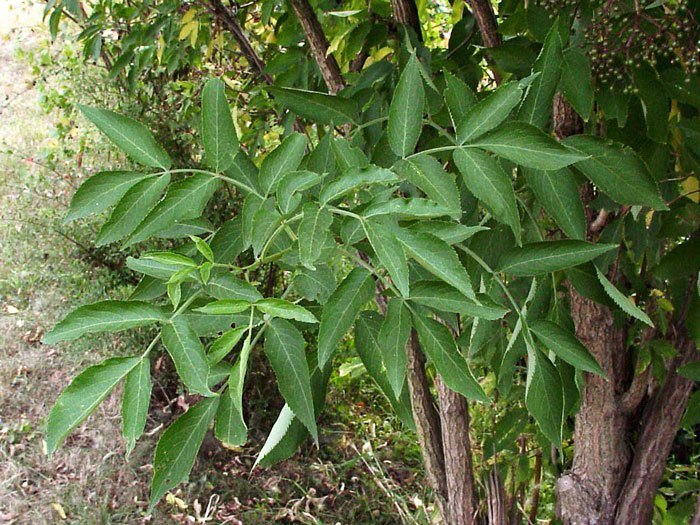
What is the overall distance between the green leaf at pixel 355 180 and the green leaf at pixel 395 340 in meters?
0.12

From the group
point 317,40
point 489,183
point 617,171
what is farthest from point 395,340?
point 317,40

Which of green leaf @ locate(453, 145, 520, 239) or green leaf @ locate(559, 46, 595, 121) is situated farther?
green leaf @ locate(559, 46, 595, 121)

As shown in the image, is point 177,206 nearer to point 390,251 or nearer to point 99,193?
point 99,193

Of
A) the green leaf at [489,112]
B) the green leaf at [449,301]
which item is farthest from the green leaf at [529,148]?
the green leaf at [449,301]

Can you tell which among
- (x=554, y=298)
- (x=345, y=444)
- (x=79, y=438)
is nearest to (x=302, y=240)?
(x=554, y=298)

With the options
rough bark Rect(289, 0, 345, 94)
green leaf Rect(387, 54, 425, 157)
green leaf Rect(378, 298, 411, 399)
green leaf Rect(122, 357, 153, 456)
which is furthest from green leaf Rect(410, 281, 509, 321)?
rough bark Rect(289, 0, 345, 94)

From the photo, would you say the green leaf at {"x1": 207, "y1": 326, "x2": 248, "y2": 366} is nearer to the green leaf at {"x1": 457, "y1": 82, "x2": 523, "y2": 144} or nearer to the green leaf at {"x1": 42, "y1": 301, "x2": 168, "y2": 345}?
the green leaf at {"x1": 42, "y1": 301, "x2": 168, "y2": 345}

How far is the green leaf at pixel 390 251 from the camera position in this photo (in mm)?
563

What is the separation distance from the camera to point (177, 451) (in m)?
0.64

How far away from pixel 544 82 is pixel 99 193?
409 millimetres

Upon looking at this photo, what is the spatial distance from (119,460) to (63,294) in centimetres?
71

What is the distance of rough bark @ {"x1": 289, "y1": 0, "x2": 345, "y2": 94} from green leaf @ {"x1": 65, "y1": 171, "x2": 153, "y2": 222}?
0.54 m

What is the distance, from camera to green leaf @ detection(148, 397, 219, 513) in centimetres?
63

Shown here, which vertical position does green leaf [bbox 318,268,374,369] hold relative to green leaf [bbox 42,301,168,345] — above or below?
below
